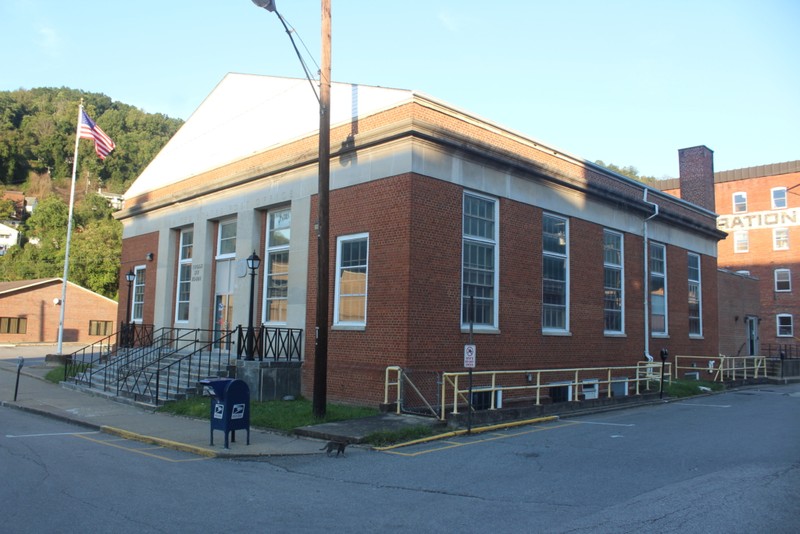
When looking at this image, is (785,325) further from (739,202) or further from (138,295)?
(138,295)

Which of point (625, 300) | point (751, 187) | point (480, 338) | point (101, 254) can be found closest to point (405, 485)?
point (480, 338)

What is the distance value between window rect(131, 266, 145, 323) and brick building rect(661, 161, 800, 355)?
39.3 metres

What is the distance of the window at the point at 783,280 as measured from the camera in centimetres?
4556

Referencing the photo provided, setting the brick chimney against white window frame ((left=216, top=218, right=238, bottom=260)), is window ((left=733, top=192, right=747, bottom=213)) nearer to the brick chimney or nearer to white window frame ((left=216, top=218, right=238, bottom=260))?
the brick chimney

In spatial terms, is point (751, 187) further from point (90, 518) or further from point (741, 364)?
point (90, 518)

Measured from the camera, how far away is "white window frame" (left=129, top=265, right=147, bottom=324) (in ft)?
92.0

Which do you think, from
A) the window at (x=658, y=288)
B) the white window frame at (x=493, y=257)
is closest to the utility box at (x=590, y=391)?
the window at (x=658, y=288)

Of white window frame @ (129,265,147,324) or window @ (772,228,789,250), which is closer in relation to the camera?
white window frame @ (129,265,147,324)

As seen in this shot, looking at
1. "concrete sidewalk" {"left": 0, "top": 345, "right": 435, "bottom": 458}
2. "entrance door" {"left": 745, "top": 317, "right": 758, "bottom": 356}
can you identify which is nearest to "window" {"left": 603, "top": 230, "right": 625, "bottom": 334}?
"concrete sidewalk" {"left": 0, "top": 345, "right": 435, "bottom": 458}

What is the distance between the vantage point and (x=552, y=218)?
21.1 metres

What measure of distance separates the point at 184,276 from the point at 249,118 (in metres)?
7.01

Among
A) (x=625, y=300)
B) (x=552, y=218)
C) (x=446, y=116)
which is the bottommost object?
(x=625, y=300)

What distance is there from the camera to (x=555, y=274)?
2105 centimetres

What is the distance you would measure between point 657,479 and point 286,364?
→ 10844 mm
